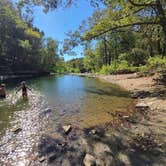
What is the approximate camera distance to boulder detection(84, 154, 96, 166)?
5712mm

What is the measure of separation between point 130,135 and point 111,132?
82 centimetres

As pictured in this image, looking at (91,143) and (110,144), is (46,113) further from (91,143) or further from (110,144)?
(110,144)

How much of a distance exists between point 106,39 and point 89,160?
161 feet

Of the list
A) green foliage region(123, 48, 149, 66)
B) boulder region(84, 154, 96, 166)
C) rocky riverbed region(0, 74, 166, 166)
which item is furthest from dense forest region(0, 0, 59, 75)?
boulder region(84, 154, 96, 166)

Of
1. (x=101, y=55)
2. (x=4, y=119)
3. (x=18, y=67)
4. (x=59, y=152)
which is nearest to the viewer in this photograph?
(x=59, y=152)

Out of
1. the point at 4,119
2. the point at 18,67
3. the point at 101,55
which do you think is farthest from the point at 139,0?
the point at 101,55

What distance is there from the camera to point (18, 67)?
2157 inches

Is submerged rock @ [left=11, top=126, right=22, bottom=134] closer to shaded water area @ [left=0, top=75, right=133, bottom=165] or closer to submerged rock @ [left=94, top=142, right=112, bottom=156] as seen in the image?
shaded water area @ [left=0, top=75, right=133, bottom=165]

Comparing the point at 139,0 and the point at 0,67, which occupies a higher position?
the point at 139,0

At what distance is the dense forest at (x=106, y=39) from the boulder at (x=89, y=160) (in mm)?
11232

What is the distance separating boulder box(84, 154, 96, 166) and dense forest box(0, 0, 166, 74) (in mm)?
11232

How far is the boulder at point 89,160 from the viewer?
5.71m

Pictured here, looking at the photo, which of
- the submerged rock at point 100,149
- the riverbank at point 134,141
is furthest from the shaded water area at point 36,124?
the submerged rock at point 100,149

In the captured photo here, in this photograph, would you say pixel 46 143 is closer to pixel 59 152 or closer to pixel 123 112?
pixel 59 152
